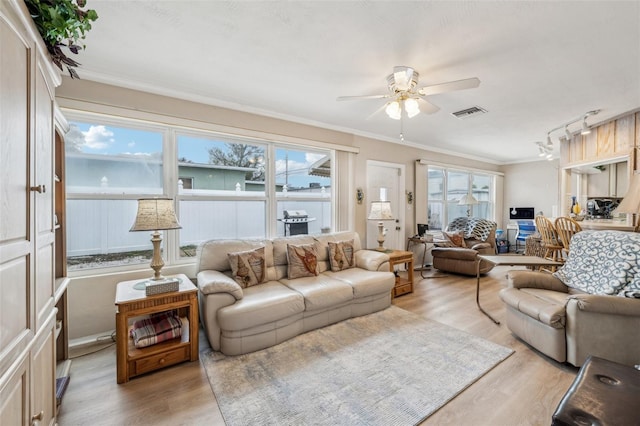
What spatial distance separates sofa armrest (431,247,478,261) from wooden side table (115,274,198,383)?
4.35 metres

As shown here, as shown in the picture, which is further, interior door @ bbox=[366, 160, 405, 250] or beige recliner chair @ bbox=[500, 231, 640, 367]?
interior door @ bbox=[366, 160, 405, 250]

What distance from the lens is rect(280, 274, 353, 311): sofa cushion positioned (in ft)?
8.73

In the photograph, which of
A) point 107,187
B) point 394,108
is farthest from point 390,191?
point 107,187

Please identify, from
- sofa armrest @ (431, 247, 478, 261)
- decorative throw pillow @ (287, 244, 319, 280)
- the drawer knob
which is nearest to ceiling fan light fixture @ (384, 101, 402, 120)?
decorative throw pillow @ (287, 244, 319, 280)

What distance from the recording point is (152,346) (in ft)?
7.05

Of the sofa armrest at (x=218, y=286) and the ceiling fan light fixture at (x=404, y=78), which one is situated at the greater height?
the ceiling fan light fixture at (x=404, y=78)

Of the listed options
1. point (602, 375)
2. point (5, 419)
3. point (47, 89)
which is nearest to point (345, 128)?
point (47, 89)

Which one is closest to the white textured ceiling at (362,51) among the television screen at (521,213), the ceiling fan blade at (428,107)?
the ceiling fan blade at (428,107)

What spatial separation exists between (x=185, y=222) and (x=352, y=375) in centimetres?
239

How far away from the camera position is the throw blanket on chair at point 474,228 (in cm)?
537

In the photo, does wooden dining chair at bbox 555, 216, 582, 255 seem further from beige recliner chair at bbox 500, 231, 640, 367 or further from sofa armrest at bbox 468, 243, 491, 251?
beige recliner chair at bbox 500, 231, 640, 367

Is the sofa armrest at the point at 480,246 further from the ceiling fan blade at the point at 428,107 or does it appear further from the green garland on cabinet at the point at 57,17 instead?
the green garland on cabinet at the point at 57,17

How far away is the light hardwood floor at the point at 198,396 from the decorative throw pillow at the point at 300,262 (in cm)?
115

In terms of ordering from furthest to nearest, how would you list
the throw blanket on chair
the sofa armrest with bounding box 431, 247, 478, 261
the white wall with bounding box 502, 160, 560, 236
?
1. the white wall with bounding box 502, 160, 560, 236
2. the throw blanket on chair
3. the sofa armrest with bounding box 431, 247, 478, 261
